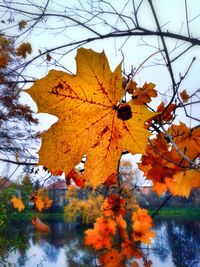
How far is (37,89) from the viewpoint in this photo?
1.29 ft

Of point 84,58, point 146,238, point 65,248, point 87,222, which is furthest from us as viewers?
point 87,222

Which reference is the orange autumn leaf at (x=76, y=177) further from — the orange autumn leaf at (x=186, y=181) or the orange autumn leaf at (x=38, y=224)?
the orange autumn leaf at (x=38, y=224)

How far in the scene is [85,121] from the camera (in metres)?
0.41

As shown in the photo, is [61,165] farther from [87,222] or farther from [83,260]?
[87,222]

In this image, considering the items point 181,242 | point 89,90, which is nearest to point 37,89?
point 89,90

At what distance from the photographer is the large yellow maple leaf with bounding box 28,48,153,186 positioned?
15.3 inches

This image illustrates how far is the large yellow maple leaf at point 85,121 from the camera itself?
15.3 inches

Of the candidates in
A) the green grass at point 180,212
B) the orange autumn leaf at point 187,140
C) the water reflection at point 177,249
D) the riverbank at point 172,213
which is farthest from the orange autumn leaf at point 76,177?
the green grass at point 180,212

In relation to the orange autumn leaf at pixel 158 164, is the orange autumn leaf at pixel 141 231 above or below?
above

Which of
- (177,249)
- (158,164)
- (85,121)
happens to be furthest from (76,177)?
(177,249)

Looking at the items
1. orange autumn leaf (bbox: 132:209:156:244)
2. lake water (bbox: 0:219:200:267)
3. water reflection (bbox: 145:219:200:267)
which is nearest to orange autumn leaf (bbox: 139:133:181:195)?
orange autumn leaf (bbox: 132:209:156:244)

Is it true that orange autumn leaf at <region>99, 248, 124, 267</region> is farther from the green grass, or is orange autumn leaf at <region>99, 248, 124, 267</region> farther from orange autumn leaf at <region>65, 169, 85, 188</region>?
the green grass

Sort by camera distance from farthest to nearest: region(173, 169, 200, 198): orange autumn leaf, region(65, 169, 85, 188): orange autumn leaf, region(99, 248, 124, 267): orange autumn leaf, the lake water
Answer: the lake water, region(99, 248, 124, 267): orange autumn leaf, region(65, 169, 85, 188): orange autumn leaf, region(173, 169, 200, 198): orange autumn leaf

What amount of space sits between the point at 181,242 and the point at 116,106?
39.6 feet
